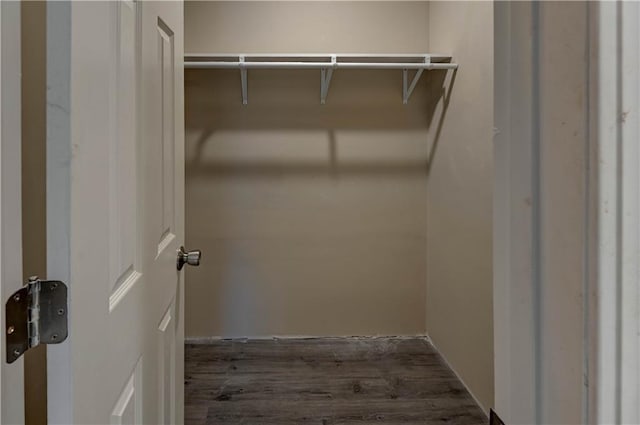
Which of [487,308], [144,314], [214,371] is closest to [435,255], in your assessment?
[487,308]

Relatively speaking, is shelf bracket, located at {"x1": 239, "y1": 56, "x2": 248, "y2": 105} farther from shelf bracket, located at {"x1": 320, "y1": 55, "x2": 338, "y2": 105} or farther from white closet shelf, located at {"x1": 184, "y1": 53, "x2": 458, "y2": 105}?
shelf bracket, located at {"x1": 320, "y1": 55, "x2": 338, "y2": 105}

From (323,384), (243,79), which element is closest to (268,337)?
(323,384)

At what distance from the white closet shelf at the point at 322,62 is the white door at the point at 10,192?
1993 mm

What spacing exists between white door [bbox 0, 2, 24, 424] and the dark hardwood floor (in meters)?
1.61

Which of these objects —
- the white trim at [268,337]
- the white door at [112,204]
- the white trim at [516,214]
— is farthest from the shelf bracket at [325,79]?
the white trim at [516,214]

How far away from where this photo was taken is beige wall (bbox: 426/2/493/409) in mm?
1868

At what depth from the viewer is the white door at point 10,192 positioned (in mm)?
430

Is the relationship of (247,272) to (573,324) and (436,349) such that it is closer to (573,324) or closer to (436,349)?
(436,349)

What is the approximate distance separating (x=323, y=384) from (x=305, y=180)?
1.29 m

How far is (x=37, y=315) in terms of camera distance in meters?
0.47

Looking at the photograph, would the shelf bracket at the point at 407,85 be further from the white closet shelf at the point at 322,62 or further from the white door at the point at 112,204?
the white door at the point at 112,204

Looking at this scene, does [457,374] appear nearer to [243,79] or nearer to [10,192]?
[243,79]

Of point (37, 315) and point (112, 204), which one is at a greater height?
point (112, 204)
